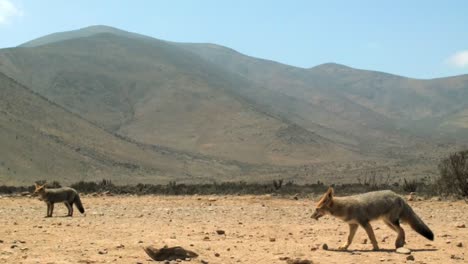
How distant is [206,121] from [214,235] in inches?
3321

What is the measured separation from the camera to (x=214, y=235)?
12.8 metres

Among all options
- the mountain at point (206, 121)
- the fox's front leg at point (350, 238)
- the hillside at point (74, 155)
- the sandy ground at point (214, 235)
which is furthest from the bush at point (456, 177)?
the hillside at point (74, 155)

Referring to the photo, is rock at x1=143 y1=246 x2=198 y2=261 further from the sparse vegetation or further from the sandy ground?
the sparse vegetation

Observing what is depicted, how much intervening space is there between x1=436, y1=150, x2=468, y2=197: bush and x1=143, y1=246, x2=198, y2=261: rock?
1555cm

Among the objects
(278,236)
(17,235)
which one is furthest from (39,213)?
(278,236)

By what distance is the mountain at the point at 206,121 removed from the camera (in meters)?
68.9

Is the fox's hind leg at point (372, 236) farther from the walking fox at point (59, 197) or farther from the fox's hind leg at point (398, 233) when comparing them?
the walking fox at point (59, 197)

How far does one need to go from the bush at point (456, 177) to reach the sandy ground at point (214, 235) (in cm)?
187

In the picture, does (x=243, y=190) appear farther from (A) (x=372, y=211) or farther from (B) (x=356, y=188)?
(A) (x=372, y=211)

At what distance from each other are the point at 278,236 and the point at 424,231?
3023mm

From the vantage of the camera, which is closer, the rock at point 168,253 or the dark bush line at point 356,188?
the rock at point 168,253

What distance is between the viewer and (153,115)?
100438 mm

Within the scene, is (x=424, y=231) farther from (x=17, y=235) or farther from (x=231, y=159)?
(x=231, y=159)

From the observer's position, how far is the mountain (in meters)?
68.9
